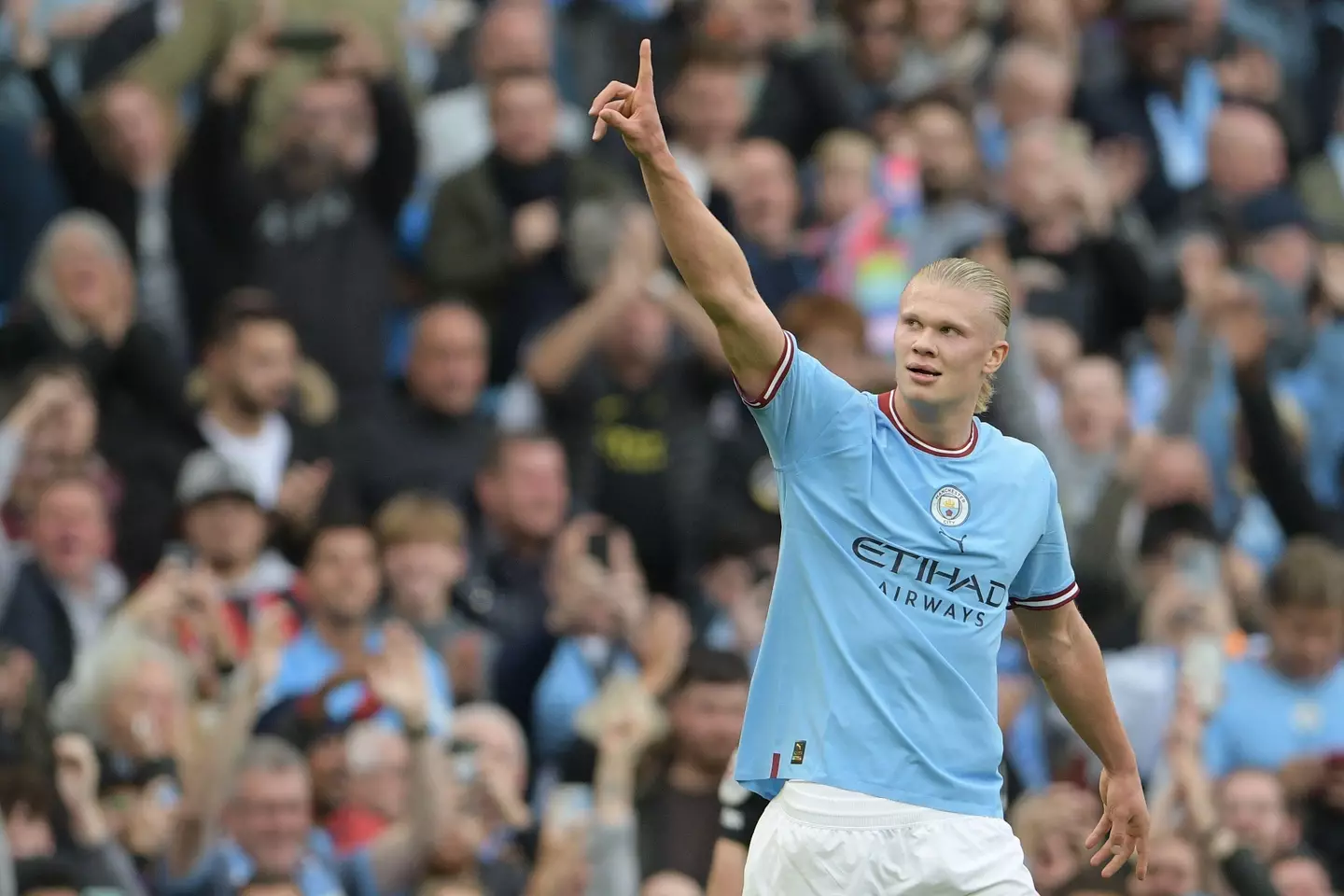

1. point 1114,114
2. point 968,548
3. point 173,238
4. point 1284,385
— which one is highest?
point 1114,114

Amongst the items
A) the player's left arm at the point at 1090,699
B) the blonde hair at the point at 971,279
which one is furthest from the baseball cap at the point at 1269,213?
the blonde hair at the point at 971,279

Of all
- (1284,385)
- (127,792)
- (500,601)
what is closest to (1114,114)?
(1284,385)

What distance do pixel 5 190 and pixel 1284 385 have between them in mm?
6857

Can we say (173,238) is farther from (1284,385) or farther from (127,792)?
(1284,385)

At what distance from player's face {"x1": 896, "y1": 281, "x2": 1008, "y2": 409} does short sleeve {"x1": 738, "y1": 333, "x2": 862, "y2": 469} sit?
0.16 m

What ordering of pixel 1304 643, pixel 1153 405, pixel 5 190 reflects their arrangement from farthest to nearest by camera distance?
pixel 1153 405 < pixel 5 190 < pixel 1304 643

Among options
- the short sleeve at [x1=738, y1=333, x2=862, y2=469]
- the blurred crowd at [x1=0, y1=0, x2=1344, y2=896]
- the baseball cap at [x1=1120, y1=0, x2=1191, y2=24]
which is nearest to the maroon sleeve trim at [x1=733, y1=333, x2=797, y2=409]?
the short sleeve at [x1=738, y1=333, x2=862, y2=469]

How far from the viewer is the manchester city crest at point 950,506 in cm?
584

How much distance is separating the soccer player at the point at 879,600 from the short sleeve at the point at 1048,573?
16 centimetres

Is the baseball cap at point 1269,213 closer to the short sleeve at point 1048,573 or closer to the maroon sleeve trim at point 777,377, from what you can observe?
the short sleeve at point 1048,573

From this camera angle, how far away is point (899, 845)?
18.7 ft

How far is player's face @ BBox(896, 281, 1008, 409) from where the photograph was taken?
5.78 meters

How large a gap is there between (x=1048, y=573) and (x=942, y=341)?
0.73m

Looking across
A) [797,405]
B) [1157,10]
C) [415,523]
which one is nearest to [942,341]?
[797,405]
